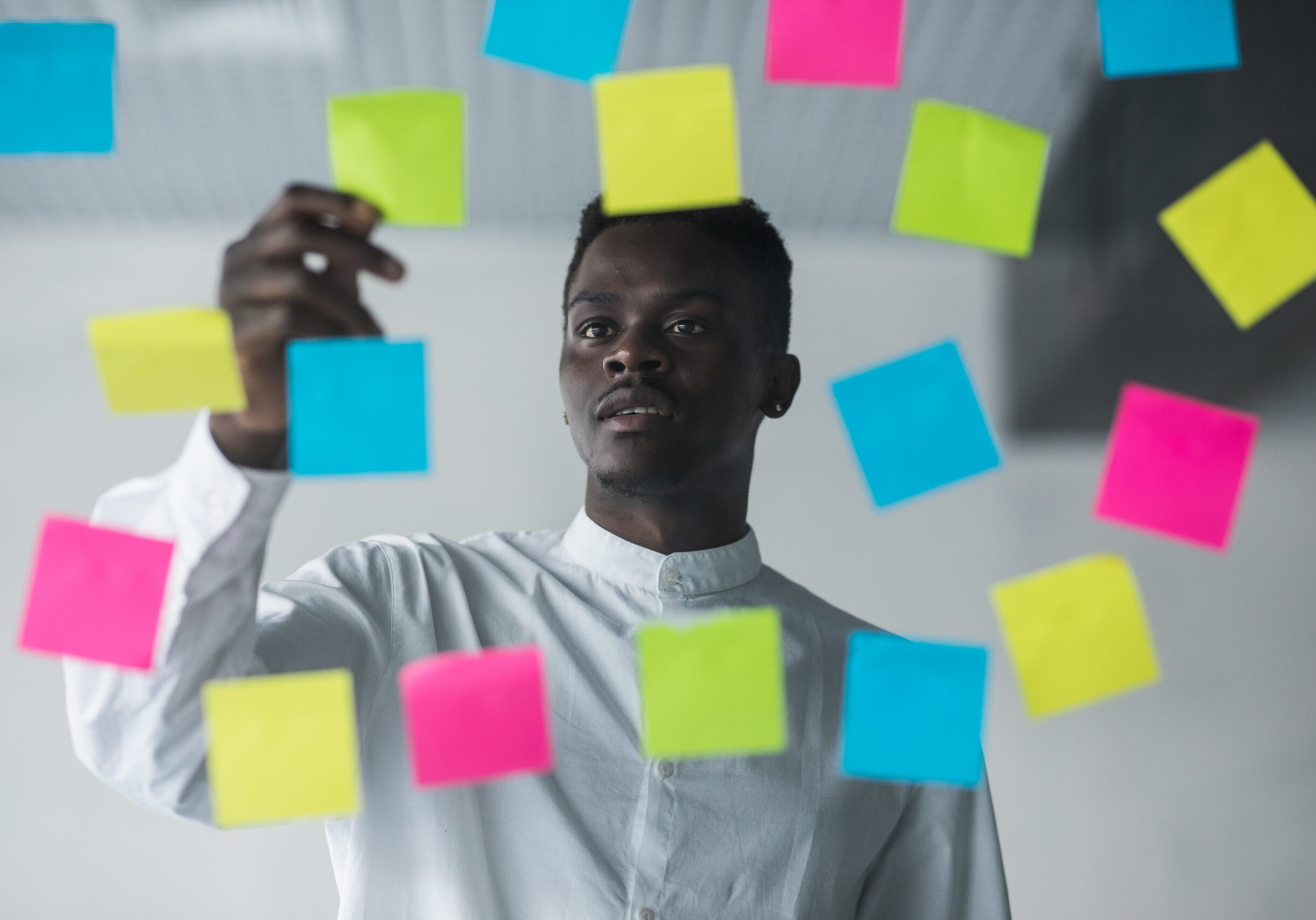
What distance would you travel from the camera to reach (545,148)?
2.46 m

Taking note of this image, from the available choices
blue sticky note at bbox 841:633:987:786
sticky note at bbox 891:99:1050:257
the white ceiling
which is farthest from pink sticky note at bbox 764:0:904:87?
the white ceiling

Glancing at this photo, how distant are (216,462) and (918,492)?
20.0 inches

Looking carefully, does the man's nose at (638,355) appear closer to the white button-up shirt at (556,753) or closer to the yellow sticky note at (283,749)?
the white button-up shirt at (556,753)

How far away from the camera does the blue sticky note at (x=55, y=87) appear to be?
0.82 m

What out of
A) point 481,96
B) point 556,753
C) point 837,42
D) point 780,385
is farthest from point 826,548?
point 837,42

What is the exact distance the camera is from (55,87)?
823 mm

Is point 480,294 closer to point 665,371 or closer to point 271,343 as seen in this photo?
point 665,371

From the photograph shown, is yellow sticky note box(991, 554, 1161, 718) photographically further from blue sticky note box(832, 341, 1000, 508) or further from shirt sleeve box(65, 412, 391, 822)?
shirt sleeve box(65, 412, 391, 822)

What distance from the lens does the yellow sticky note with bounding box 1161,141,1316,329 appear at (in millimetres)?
888

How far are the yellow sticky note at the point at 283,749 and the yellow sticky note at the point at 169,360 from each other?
7.5 inches

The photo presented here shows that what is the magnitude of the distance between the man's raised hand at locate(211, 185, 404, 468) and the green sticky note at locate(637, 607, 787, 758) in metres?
0.30

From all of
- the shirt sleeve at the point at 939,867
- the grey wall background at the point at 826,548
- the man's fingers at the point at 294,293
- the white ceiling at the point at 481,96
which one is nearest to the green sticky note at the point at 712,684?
the man's fingers at the point at 294,293

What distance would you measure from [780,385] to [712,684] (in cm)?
67

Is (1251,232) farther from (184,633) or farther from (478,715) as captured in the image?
(184,633)
